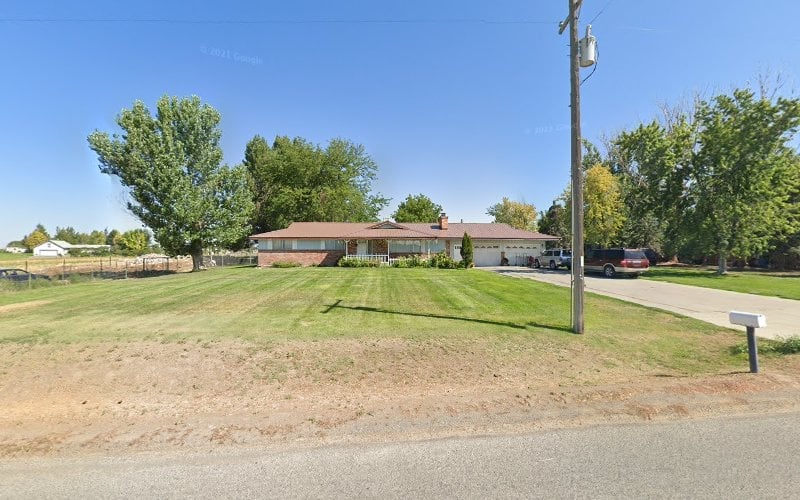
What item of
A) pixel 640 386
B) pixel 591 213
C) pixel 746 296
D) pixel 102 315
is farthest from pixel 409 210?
pixel 640 386

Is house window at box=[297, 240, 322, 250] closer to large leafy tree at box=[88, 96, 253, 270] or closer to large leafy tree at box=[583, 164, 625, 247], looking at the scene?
large leafy tree at box=[88, 96, 253, 270]

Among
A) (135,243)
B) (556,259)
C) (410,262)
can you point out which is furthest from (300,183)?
(135,243)

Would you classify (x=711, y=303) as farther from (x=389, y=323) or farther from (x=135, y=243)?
(x=135, y=243)

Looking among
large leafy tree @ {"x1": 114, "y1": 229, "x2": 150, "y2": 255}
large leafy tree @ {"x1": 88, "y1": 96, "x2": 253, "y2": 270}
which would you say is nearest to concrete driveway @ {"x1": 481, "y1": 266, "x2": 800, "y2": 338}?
large leafy tree @ {"x1": 88, "y1": 96, "x2": 253, "y2": 270}

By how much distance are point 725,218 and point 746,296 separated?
11109mm

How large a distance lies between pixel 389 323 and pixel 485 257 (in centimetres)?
2739

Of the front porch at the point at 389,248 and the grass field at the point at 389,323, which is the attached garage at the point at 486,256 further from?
the grass field at the point at 389,323

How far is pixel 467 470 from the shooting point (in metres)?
2.93

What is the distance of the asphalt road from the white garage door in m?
31.0

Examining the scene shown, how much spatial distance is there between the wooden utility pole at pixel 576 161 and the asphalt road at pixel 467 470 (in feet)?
13.6

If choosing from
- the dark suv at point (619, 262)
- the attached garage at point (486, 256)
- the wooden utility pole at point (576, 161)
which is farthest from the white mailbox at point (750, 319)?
the attached garage at point (486, 256)

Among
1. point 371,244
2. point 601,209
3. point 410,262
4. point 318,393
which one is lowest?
point 318,393

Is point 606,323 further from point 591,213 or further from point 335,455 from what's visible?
point 591,213

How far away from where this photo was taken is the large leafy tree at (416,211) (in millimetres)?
60344
